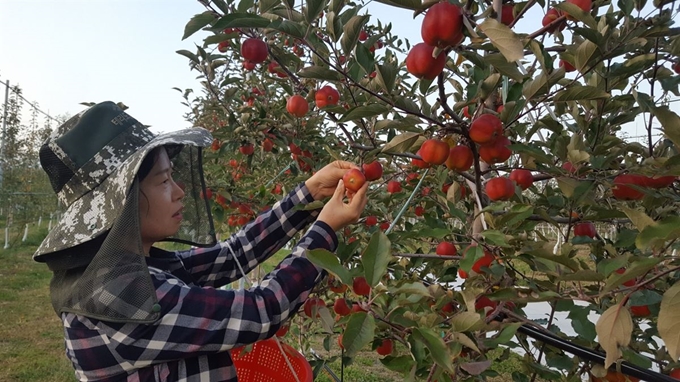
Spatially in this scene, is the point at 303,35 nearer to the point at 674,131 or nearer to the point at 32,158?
the point at 674,131

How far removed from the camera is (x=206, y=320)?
1090 millimetres

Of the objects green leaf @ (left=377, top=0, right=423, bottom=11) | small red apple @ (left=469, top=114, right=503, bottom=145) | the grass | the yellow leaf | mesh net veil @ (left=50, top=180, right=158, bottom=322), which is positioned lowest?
the grass

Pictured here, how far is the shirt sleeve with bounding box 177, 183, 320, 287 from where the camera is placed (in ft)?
5.30

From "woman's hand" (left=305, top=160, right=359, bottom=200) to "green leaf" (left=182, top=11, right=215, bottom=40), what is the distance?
0.58 metres

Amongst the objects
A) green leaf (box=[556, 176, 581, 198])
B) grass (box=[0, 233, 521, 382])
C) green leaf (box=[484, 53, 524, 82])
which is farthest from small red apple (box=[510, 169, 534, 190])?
grass (box=[0, 233, 521, 382])

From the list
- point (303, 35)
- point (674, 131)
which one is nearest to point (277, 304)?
point (303, 35)

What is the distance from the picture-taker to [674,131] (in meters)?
0.80

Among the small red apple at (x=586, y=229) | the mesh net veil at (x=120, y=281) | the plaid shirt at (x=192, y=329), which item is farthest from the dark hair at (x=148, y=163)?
the small red apple at (x=586, y=229)

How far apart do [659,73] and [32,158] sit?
12.4 metres

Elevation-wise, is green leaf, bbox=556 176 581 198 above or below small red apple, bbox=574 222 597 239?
above

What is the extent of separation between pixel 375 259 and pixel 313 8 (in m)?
0.64

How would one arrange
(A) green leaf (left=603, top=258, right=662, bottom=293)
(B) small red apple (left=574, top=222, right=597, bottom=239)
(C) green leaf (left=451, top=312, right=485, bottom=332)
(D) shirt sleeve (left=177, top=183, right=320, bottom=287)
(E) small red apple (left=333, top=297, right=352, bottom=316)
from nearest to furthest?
(A) green leaf (left=603, top=258, right=662, bottom=293) → (C) green leaf (left=451, top=312, right=485, bottom=332) → (B) small red apple (left=574, top=222, right=597, bottom=239) → (E) small red apple (left=333, top=297, right=352, bottom=316) → (D) shirt sleeve (left=177, top=183, right=320, bottom=287)

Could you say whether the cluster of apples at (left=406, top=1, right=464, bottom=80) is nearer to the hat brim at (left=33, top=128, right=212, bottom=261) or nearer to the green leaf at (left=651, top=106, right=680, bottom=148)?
the green leaf at (left=651, top=106, right=680, bottom=148)

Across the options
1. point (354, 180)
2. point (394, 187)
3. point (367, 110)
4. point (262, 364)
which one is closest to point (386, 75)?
point (367, 110)
